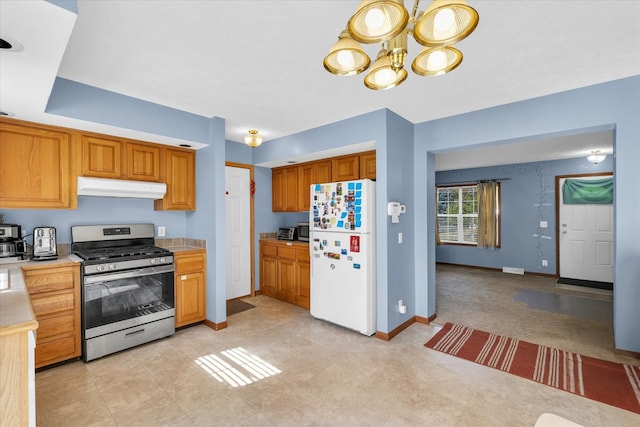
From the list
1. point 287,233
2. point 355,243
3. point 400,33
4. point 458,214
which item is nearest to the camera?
point 400,33

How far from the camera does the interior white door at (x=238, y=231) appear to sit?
460 centimetres

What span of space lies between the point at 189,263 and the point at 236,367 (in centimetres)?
136

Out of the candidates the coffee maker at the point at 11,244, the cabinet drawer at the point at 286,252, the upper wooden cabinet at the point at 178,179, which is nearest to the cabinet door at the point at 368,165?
the cabinet drawer at the point at 286,252

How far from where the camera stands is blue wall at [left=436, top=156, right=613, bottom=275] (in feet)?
19.7

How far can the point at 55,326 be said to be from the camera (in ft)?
8.52

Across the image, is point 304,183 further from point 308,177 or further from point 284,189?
point 284,189

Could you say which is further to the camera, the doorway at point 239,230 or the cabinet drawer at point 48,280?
the doorway at point 239,230

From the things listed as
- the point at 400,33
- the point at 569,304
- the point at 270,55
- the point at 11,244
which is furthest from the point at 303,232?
the point at 569,304

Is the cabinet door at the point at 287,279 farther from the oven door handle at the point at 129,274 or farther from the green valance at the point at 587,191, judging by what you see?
the green valance at the point at 587,191

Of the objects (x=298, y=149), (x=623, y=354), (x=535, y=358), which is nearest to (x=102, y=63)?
(x=298, y=149)

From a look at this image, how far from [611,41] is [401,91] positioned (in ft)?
4.67

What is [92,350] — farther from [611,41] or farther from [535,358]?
[611,41]

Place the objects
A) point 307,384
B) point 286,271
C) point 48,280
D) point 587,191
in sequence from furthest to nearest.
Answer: point 587,191 < point 286,271 < point 48,280 < point 307,384

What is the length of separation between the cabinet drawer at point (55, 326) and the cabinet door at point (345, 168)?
10.4ft
